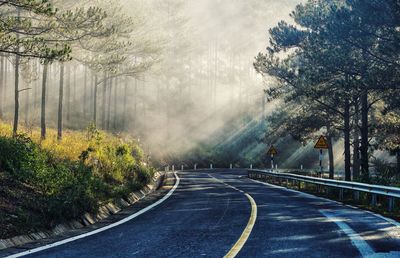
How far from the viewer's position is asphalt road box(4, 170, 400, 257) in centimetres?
698

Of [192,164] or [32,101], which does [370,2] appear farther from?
[32,101]

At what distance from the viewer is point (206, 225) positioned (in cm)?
978

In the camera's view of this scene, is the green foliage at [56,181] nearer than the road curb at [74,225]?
No

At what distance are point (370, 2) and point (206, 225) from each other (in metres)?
17.9

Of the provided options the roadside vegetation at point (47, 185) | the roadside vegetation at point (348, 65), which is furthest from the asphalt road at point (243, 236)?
the roadside vegetation at point (348, 65)

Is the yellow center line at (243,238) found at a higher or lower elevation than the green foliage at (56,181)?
lower

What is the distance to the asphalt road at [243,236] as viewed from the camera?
698 centimetres

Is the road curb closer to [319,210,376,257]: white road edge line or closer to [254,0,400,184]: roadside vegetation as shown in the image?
[319,210,376,257]: white road edge line

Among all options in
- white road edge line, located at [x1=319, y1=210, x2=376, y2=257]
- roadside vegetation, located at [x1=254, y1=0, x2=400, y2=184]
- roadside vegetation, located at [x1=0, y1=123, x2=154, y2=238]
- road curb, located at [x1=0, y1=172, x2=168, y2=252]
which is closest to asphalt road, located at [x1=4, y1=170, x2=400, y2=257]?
white road edge line, located at [x1=319, y1=210, x2=376, y2=257]

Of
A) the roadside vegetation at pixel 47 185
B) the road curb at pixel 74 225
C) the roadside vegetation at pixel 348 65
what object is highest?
the roadside vegetation at pixel 348 65

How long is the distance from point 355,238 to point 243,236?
1.98 metres

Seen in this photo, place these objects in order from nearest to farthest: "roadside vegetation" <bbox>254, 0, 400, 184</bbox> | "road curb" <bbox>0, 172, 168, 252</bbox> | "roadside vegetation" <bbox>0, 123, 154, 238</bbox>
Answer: "road curb" <bbox>0, 172, 168, 252</bbox>
"roadside vegetation" <bbox>0, 123, 154, 238</bbox>
"roadside vegetation" <bbox>254, 0, 400, 184</bbox>

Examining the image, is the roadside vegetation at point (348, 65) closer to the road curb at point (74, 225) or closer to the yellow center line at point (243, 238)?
the yellow center line at point (243, 238)

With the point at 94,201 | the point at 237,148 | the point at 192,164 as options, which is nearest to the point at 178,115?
the point at 237,148
